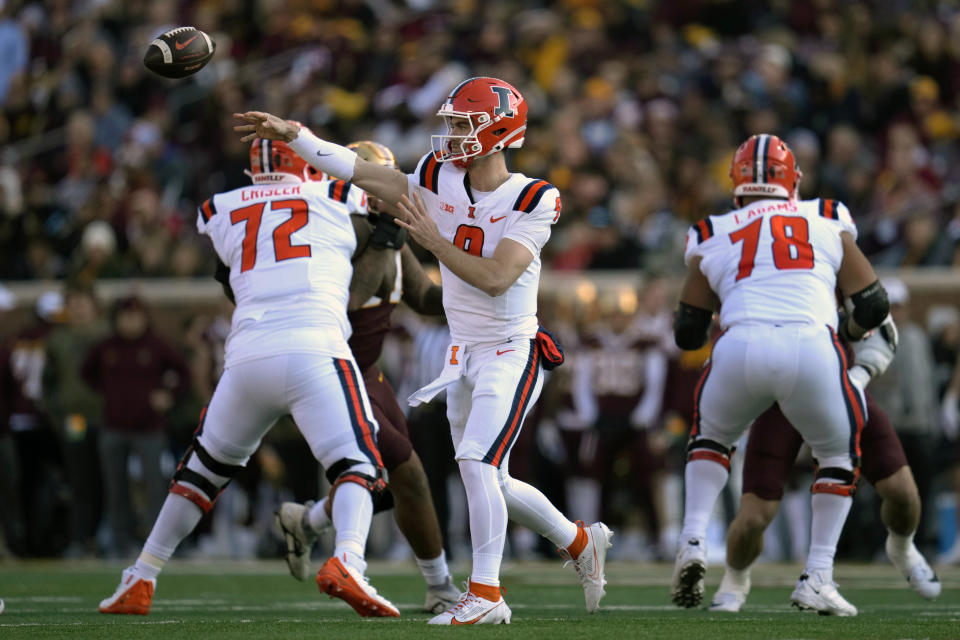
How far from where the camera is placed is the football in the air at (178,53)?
6.16 m

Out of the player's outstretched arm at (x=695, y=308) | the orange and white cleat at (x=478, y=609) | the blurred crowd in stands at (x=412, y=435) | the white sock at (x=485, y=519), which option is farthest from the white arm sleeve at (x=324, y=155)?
the blurred crowd in stands at (x=412, y=435)

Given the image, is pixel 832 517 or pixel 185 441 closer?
pixel 832 517

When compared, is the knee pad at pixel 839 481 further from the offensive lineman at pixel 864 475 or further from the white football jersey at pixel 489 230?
the white football jersey at pixel 489 230

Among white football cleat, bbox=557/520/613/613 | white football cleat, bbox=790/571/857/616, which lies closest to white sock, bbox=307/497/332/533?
white football cleat, bbox=557/520/613/613

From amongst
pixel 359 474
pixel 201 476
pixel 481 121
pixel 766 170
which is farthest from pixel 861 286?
pixel 201 476

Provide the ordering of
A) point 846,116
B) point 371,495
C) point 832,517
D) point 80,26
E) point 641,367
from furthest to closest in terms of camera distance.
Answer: point 80,26 → point 846,116 → point 641,367 → point 832,517 → point 371,495

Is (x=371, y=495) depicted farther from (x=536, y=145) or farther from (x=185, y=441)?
(x=536, y=145)

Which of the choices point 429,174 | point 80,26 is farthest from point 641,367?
point 80,26

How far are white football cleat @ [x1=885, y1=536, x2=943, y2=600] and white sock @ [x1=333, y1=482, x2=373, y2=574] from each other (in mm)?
2779

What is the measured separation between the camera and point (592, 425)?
40.2 ft

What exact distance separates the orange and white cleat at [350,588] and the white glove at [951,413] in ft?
22.9

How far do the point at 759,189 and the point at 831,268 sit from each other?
0.49m

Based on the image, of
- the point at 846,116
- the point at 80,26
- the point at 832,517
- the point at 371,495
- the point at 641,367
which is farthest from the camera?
the point at 80,26

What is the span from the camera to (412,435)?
1220cm
